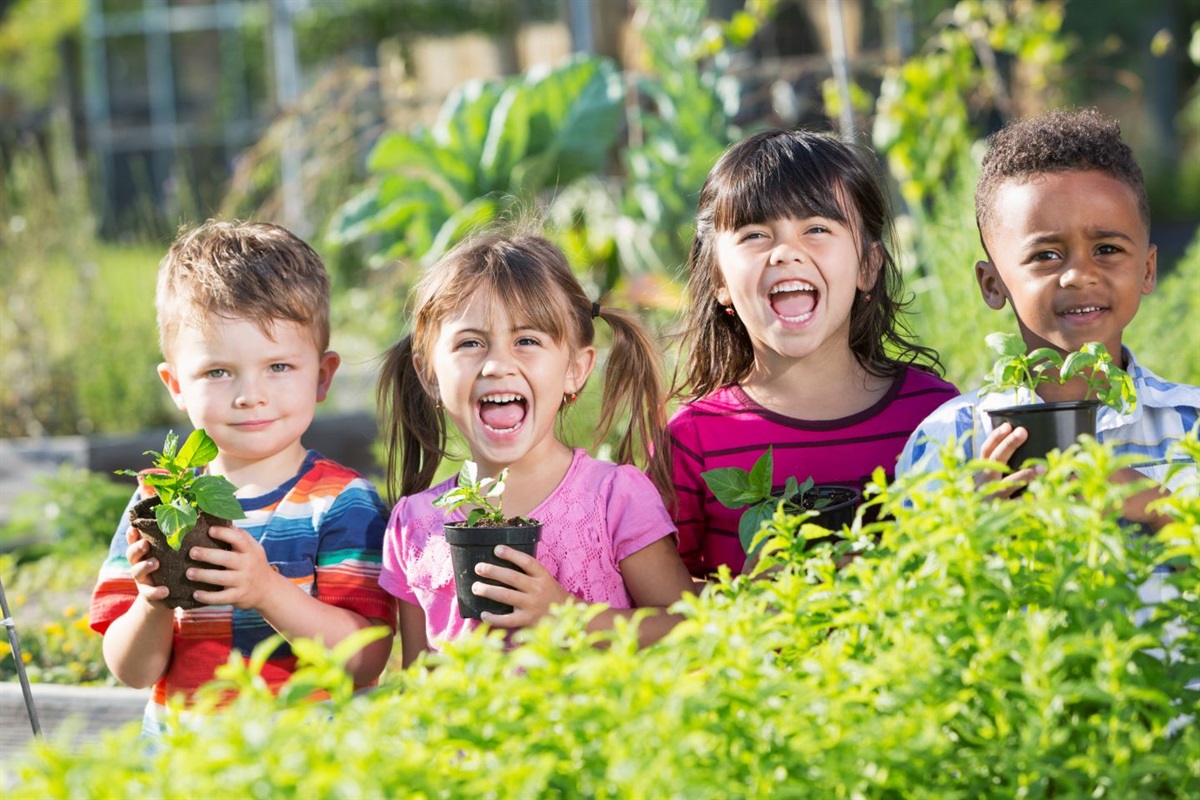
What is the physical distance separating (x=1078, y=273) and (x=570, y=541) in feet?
3.45

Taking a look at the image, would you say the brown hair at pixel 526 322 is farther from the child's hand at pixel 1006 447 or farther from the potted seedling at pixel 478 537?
the child's hand at pixel 1006 447

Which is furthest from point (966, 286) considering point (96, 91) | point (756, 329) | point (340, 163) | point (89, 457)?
point (96, 91)

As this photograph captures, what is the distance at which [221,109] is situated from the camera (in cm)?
1698

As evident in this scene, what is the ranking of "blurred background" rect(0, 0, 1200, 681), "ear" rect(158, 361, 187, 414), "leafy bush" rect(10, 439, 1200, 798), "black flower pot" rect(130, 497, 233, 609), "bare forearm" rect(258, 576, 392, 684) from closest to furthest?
"leafy bush" rect(10, 439, 1200, 798), "black flower pot" rect(130, 497, 233, 609), "bare forearm" rect(258, 576, 392, 684), "ear" rect(158, 361, 187, 414), "blurred background" rect(0, 0, 1200, 681)

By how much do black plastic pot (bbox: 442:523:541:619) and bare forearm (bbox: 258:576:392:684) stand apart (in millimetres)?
279

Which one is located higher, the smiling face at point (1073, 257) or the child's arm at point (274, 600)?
the smiling face at point (1073, 257)

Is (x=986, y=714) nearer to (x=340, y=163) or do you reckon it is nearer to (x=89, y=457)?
(x=89, y=457)

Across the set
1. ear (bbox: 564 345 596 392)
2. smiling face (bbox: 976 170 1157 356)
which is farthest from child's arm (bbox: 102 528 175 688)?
smiling face (bbox: 976 170 1157 356)

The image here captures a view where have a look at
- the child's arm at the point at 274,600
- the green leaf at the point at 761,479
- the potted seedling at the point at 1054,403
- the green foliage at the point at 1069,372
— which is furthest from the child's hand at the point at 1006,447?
the child's arm at the point at 274,600

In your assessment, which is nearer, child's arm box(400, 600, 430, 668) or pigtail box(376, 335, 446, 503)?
child's arm box(400, 600, 430, 668)

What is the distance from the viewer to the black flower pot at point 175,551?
239 cm

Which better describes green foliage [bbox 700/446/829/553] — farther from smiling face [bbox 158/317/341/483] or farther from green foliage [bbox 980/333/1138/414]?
smiling face [bbox 158/317/341/483]

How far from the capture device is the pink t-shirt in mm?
2670

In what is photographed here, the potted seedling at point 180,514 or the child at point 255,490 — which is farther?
the child at point 255,490
